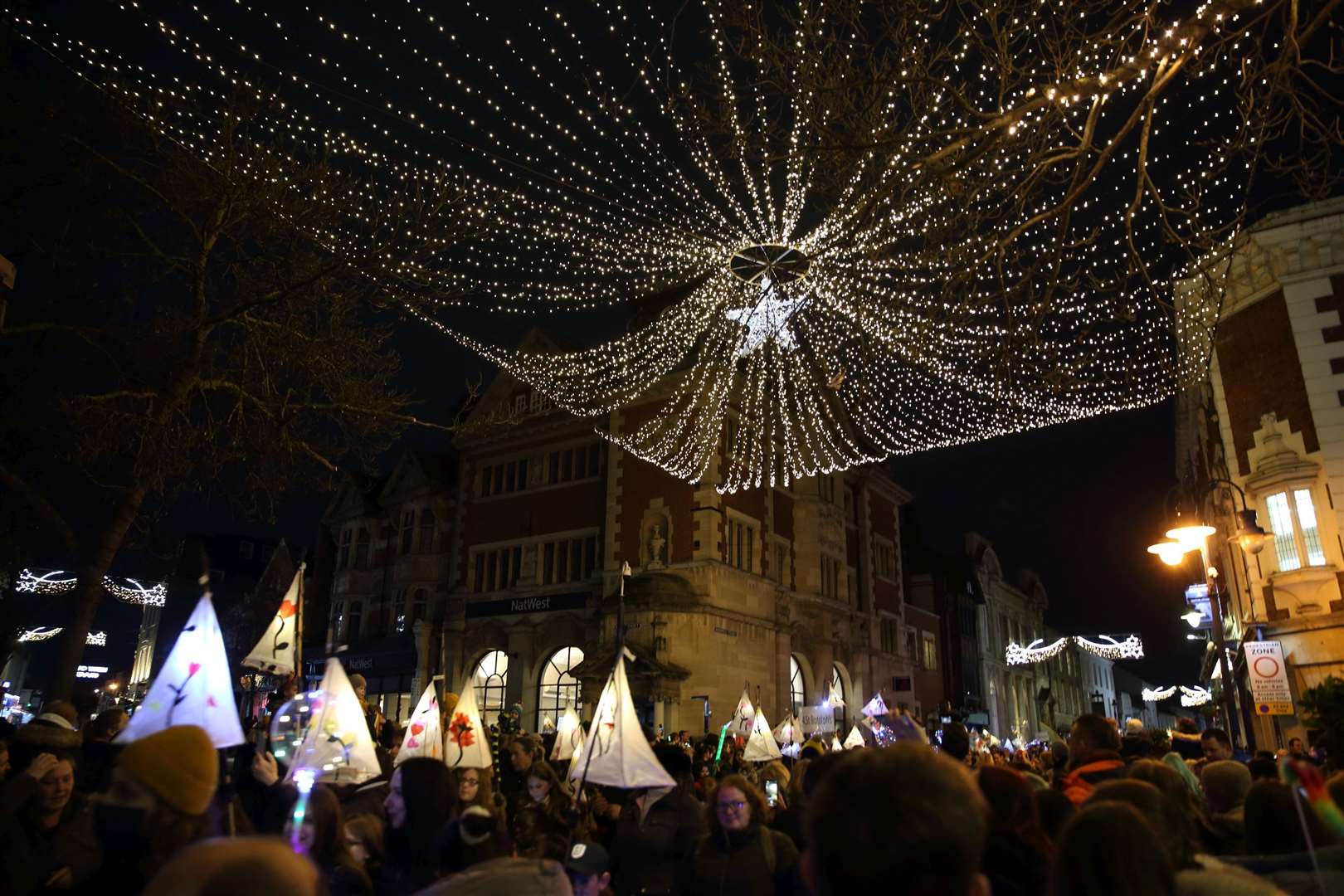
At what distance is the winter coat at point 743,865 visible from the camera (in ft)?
16.2

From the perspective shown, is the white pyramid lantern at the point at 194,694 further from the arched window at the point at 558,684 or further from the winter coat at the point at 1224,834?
the arched window at the point at 558,684

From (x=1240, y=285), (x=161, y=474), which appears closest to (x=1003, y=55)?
(x=161, y=474)

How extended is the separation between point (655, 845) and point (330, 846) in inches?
103

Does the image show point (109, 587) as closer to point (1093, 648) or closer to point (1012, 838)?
point (1012, 838)

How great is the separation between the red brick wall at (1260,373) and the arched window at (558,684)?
1901 centimetres

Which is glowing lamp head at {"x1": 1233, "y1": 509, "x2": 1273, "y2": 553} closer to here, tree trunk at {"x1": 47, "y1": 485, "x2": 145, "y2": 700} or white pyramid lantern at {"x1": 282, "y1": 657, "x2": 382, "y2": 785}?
white pyramid lantern at {"x1": 282, "y1": 657, "x2": 382, "y2": 785}

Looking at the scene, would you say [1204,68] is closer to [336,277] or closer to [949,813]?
[949,813]

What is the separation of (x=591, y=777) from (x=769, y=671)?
880 inches

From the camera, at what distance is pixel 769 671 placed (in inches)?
A: 1128

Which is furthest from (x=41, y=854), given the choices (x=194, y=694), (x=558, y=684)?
(x=558, y=684)

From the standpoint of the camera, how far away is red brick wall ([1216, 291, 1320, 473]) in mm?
16594

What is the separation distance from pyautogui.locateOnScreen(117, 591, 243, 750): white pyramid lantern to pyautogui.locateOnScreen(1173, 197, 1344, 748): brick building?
54.1ft

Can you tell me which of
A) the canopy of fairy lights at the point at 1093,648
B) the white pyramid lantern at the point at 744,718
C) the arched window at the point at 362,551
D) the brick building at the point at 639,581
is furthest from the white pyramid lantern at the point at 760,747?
the arched window at the point at 362,551

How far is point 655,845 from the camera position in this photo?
6.05 metres
